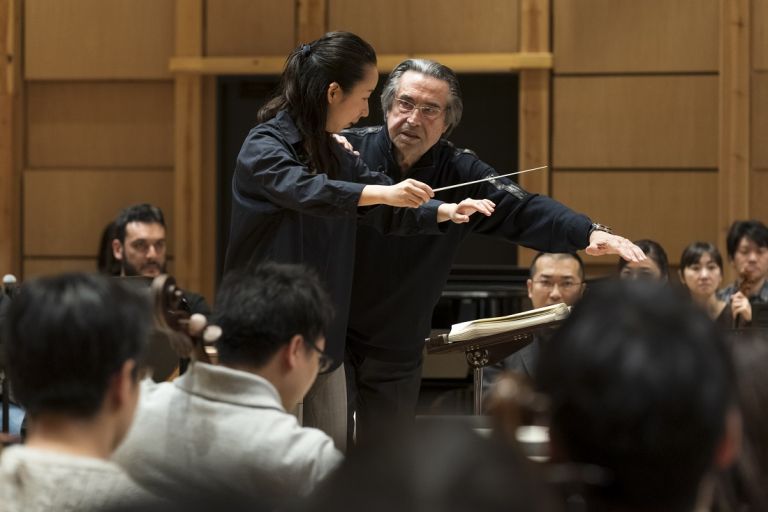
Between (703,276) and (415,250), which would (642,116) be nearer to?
(703,276)

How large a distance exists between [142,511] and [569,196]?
5.92m

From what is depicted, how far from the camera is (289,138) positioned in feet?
9.89

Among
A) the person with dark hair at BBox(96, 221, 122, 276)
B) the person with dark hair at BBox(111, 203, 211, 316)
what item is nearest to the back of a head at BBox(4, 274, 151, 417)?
the person with dark hair at BBox(111, 203, 211, 316)

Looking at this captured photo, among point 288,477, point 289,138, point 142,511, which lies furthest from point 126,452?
point 289,138

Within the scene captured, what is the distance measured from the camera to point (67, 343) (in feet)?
4.95

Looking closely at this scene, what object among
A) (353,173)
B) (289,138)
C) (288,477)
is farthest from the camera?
(353,173)

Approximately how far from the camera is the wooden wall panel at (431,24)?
21.5ft

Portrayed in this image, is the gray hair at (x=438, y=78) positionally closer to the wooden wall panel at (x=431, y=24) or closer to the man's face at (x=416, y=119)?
the man's face at (x=416, y=119)

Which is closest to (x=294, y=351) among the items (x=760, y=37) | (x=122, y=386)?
(x=122, y=386)

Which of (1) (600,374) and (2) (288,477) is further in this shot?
(2) (288,477)

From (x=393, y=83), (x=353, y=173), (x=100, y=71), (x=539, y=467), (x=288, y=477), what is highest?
(x=100, y=71)

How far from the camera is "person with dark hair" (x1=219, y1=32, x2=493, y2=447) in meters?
2.97

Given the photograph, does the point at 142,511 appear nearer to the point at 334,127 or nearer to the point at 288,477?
the point at 288,477

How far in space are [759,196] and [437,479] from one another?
5.98 metres
